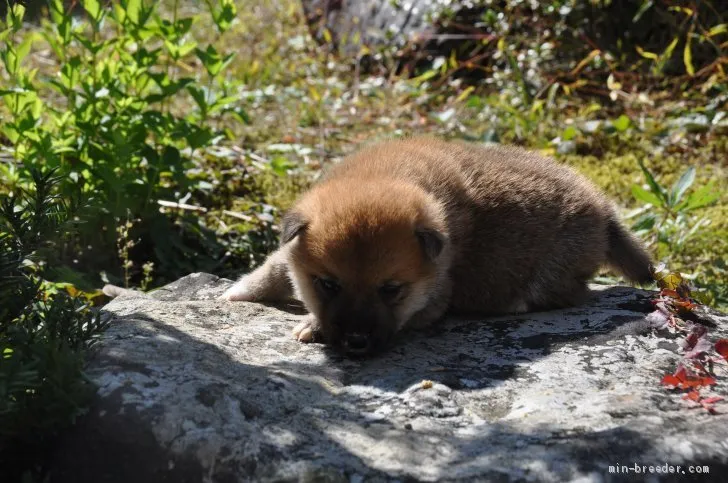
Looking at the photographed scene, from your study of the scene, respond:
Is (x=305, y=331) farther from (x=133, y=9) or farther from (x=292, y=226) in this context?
(x=133, y=9)

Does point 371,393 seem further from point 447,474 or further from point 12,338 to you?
point 12,338

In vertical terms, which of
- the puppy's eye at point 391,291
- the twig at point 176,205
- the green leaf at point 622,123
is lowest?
the puppy's eye at point 391,291

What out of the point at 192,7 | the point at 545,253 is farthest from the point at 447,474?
the point at 192,7

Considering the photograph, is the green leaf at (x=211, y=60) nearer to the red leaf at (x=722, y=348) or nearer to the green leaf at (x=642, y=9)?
the red leaf at (x=722, y=348)

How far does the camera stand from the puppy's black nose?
3.36 meters

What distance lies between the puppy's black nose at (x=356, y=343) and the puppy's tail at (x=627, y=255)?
5.51ft

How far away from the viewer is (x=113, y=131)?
4773mm

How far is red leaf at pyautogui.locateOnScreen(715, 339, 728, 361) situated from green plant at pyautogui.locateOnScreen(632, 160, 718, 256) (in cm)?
194

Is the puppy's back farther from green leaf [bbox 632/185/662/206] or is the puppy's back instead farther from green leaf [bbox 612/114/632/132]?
green leaf [bbox 612/114/632/132]

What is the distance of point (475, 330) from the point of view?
3.69 m

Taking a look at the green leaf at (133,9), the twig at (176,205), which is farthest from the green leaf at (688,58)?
the green leaf at (133,9)

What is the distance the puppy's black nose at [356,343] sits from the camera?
3.36m

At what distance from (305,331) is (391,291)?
41 cm

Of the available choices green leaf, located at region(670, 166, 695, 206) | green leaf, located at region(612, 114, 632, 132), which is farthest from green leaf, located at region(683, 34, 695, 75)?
green leaf, located at region(670, 166, 695, 206)
